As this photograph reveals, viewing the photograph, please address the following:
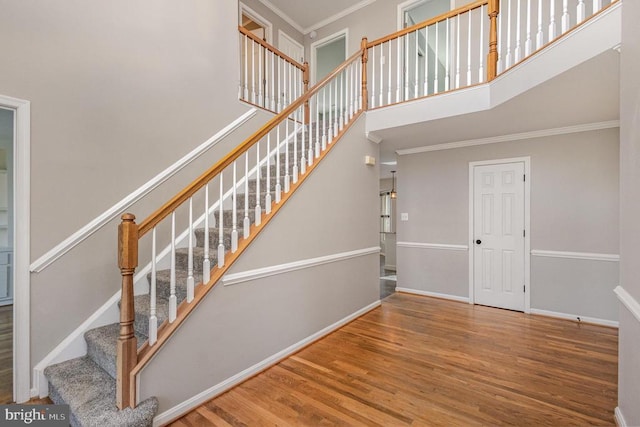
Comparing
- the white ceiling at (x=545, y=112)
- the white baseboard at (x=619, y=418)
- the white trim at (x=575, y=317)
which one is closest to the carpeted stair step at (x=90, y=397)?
the white baseboard at (x=619, y=418)

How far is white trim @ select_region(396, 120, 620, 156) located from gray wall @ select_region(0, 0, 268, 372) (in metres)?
3.26

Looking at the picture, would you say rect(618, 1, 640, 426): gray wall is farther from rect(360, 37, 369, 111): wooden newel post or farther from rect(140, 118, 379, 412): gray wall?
rect(360, 37, 369, 111): wooden newel post

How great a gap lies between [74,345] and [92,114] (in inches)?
69.8

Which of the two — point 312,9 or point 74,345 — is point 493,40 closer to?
point 312,9

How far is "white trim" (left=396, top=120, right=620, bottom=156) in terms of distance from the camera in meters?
3.43

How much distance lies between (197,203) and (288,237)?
1.13 meters

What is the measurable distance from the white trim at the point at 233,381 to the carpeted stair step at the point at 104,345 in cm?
45

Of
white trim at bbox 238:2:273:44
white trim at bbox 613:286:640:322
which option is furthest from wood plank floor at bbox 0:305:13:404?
white trim at bbox 238:2:273:44

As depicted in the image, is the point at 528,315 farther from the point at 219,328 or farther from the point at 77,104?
the point at 77,104

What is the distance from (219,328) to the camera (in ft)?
7.06

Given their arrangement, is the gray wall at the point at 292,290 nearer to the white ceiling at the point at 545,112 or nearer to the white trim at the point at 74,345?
the white ceiling at the point at 545,112

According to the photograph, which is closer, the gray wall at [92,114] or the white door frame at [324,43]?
the gray wall at [92,114]

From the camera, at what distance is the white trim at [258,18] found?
188 inches

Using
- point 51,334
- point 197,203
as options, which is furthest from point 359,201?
point 51,334
